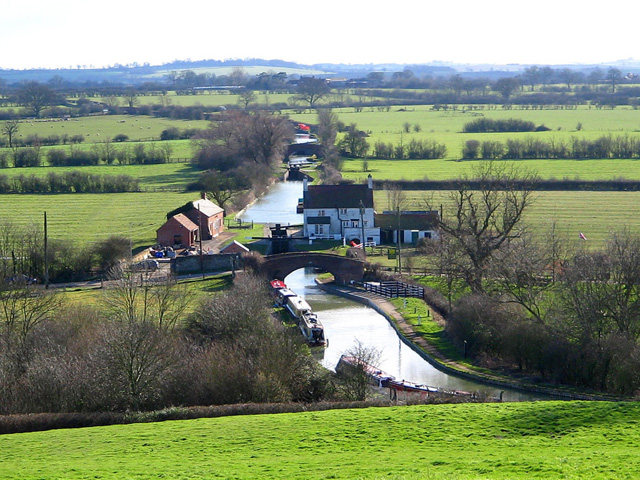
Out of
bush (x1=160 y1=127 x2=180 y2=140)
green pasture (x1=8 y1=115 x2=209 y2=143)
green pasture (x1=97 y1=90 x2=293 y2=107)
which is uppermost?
green pasture (x1=97 y1=90 x2=293 y2=107)

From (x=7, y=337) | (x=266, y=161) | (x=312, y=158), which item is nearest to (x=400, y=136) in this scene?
(x=312, y=158)

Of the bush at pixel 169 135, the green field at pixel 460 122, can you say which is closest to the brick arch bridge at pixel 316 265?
the green field at pixel 460 122

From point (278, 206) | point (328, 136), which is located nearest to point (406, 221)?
point (278, 206)

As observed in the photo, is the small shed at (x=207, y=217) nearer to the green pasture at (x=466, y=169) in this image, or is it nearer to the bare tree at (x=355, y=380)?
the green pasture at (x=466, y=169)

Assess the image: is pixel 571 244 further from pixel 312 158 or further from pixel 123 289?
pixel 312 158

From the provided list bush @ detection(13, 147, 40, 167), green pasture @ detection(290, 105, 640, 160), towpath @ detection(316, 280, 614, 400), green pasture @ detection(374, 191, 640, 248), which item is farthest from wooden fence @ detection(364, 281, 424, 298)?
bush @ detection(13, 147, 40, 167)

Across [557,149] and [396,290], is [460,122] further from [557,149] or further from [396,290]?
[396,290]

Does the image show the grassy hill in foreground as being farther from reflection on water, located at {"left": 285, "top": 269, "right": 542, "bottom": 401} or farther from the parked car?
the parked car
